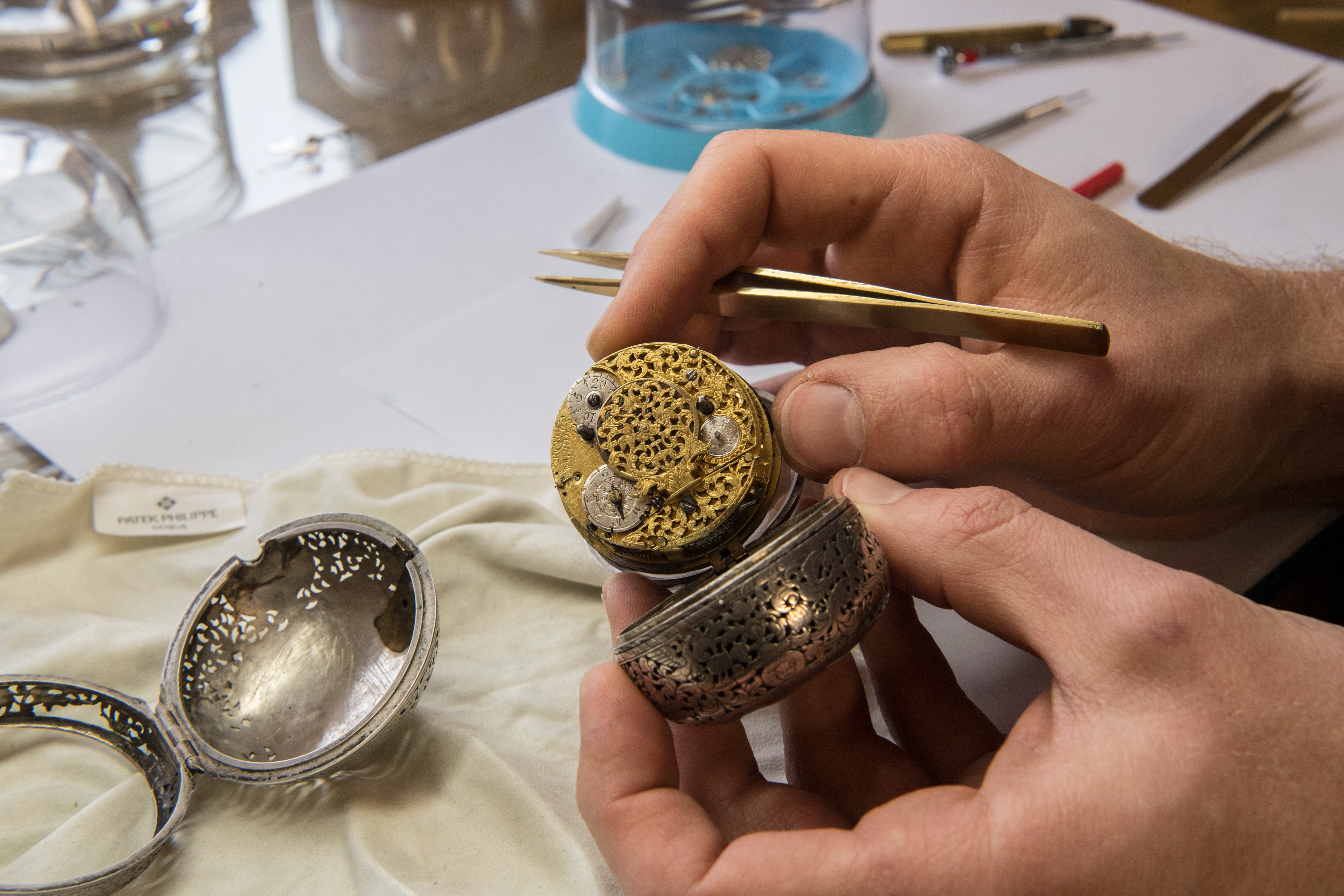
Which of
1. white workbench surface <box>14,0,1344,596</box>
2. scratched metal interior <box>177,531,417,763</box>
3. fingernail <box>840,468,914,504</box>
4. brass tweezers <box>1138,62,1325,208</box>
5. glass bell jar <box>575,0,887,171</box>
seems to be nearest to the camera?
fingernail <box>840,468,914,504</box>

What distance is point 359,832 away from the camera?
0.95 meters

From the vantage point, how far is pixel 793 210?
1.16 m

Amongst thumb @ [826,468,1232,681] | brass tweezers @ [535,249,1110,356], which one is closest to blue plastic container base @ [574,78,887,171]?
brass tweezers @ [535,249,1110,356]

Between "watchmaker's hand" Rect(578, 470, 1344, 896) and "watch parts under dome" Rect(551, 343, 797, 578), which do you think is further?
"watch parts under dome" Rect(551, 343, 797, 578)

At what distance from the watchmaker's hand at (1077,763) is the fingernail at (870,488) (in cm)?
4

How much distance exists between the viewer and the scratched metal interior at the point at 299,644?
1020 millimetres

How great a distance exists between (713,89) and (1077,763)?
1.58m

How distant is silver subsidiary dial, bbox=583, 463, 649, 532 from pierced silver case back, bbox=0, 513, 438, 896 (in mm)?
216

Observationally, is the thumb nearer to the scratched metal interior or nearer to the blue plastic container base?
the scratched metal interior

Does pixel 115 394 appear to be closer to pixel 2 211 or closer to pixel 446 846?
pixel 2 211

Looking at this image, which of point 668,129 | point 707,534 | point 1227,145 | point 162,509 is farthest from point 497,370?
point 1227,145

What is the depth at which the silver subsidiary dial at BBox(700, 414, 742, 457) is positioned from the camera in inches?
35.6

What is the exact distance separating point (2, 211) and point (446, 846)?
143 cm

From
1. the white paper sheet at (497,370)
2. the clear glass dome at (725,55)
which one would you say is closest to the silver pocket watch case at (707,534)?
the white paper sheet at (497,370)
